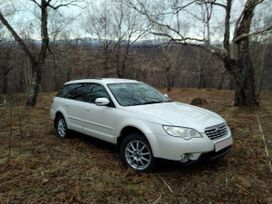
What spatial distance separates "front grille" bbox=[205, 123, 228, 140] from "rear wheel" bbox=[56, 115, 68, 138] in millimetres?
3726

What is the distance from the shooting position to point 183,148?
13.7 ft

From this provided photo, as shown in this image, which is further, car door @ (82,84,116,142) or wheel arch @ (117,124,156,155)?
car door @ (82,84,116,142)

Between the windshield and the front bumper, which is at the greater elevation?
the windshield

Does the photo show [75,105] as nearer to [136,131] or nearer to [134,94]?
[134,94]

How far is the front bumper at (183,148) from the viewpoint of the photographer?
13.7 feet

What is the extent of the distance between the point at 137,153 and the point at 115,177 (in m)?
0.53

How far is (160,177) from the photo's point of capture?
446 cm

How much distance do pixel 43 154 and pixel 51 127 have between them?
283cm

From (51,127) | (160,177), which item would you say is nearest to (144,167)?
(160,177)

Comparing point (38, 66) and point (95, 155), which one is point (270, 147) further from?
point (38, 66)

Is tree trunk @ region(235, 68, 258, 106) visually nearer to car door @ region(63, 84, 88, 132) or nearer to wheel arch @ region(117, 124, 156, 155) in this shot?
car door @ region(63, 84, 88, 132)

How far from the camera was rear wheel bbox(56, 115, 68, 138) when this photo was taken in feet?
22.7

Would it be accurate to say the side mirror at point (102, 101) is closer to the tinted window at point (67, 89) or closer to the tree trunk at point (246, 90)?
the tinted window at point (67, 89)

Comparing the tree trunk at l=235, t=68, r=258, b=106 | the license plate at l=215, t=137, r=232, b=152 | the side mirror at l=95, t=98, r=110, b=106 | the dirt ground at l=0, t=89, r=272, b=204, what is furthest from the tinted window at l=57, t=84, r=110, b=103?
the tree trunk at l=235, t=68, r=258, b=106
